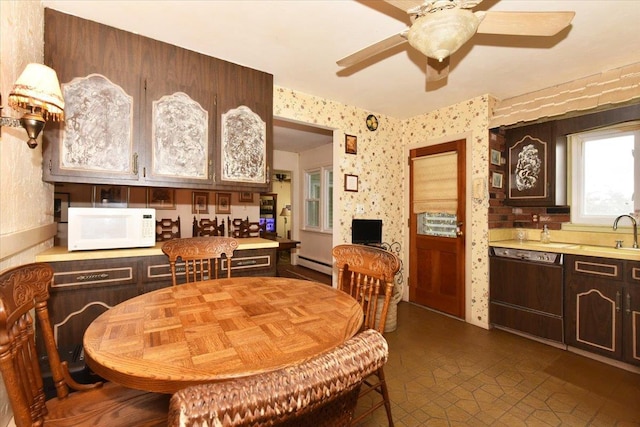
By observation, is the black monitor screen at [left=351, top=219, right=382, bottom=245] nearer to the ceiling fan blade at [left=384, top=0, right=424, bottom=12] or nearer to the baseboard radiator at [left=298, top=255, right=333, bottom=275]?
the baseboard radiator at [left=298, top=255, right=333, bottom=275]

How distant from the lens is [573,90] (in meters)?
2.75

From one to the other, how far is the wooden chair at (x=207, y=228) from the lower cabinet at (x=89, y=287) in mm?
1408

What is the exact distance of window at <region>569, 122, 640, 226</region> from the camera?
2836 mm

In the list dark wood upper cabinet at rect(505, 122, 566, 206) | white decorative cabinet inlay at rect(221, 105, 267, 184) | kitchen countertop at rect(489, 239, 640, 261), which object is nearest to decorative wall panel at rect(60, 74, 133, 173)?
white decorative cabinet inlay at rect(221, 105, 267, 184)

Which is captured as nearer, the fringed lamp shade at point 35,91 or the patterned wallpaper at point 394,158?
the fringed lamp shade at point 35,91

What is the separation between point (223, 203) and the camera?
12.8 feet

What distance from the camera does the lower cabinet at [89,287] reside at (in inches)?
75.0

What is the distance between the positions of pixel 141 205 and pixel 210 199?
798 mm

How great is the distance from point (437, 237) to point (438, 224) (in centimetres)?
21

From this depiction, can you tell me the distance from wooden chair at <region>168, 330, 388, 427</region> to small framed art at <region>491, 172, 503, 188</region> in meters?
3.36

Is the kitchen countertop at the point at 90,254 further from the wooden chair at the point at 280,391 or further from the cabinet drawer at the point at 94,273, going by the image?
the wooden chair at the point at 280,391

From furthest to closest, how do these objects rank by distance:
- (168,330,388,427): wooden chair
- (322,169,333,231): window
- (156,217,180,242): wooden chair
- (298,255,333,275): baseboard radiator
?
(322,169,333,231): window < (298,255,333,275): baseboard radiator < (156,217,180,242): wooden chair < (168,330,388,427): wooden chair

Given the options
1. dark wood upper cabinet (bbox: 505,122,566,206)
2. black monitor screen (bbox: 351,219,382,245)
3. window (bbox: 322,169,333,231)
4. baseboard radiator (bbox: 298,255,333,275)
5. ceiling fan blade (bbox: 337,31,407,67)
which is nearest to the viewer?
ceiling fan blade (bbox: 337,31,407,67)

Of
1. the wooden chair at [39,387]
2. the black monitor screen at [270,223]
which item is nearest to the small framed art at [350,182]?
the wooden chair at [39,387]
